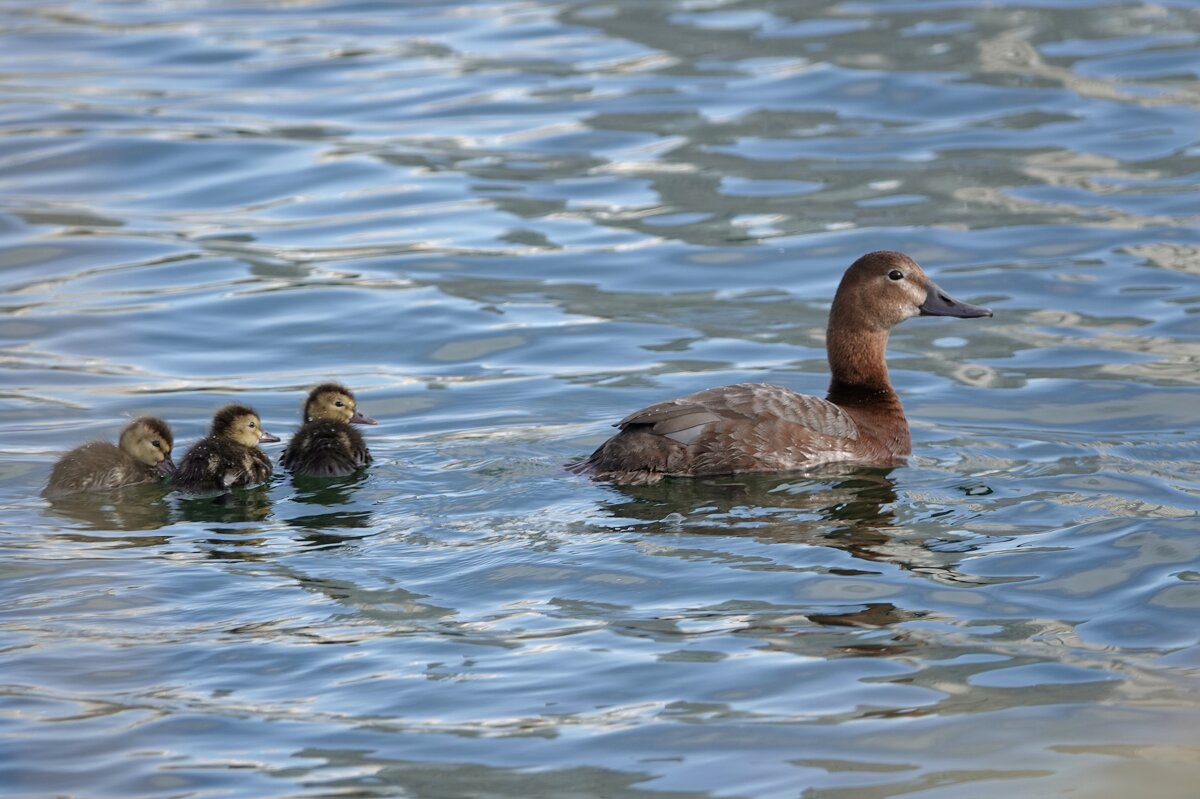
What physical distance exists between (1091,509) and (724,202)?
7435 mm

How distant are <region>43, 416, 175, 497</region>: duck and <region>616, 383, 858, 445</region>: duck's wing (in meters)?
2.45

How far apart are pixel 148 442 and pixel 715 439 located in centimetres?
298

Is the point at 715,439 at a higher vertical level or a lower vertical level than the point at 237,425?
lower

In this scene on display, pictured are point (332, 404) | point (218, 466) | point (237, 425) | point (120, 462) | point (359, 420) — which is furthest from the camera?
point (359, 420)

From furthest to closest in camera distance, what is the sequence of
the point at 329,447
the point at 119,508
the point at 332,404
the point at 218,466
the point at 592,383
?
the point at 592,383
the point at 332,404
the point at 329,447
the point at 218,466
the point at 119,508

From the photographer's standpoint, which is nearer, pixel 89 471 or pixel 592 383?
pixel 89 471

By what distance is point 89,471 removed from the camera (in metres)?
9.06

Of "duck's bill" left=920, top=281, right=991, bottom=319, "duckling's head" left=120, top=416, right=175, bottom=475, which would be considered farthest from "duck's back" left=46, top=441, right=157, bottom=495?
"duck's bill" left=920, top=281, right=991, bottom=319

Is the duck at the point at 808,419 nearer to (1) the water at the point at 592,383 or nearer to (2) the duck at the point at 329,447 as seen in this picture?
(1) the water at the point at 592,383

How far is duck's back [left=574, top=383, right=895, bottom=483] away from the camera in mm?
8992

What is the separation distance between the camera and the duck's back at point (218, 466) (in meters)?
9.05

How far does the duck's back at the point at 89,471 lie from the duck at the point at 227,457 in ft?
1.03

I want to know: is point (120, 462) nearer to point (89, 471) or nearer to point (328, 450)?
point (89, 471)

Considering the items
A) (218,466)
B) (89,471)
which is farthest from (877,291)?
(89,471)
